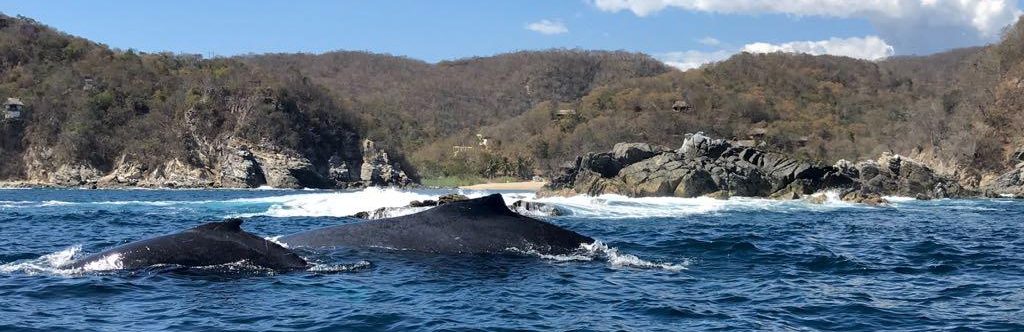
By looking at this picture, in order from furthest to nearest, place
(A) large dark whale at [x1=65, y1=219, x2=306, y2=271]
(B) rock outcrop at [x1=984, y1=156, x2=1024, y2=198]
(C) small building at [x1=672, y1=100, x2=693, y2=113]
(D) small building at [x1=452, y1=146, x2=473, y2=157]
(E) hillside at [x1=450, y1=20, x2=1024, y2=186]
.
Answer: (D) small building at [x1=452, y1=146, x2=473, y2=157], (C) small building at [x1=672, y1=100, x2=693, y2=113], (E) hillside at [x1=450, y1=20, x2=1024, y2=186], (B) rock outcrop at [x1=984, y1=156, x2=1024, y2=198], (A) large dark whale at [x1=65, y1=219, x2=306, y2=271]

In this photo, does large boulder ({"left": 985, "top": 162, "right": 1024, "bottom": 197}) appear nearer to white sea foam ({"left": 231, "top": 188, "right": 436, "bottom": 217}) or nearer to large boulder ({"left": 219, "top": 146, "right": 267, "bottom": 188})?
white sea foam ({"left": 231, "top": 188, "right": 436, "bottom": 217})

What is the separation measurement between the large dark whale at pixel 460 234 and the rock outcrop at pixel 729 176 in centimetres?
3434

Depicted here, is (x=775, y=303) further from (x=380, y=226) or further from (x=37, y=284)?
(x=37, y=284)

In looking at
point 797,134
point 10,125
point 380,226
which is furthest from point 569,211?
point 797,134

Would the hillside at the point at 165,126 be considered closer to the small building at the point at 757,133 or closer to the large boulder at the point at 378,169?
the large boulder at the point at 378,169

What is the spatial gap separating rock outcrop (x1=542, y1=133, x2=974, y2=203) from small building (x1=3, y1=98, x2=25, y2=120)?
174 feet

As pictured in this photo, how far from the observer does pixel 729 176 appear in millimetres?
49656

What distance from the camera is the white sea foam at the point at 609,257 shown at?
13.8m

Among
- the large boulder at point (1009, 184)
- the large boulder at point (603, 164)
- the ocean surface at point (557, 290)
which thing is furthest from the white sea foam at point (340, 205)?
the large boulder at point (1009, 184)

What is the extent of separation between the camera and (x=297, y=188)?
79.0 metres

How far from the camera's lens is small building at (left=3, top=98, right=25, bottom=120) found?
272 feet

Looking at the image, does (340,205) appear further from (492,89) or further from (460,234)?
(492,89)

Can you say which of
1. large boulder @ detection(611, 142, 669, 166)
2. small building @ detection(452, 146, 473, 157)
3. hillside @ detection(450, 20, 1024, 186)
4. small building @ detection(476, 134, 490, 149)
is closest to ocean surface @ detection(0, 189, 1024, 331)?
large boulder @ detection(611, 142, 669, 166)

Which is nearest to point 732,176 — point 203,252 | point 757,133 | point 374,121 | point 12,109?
point 203,252
